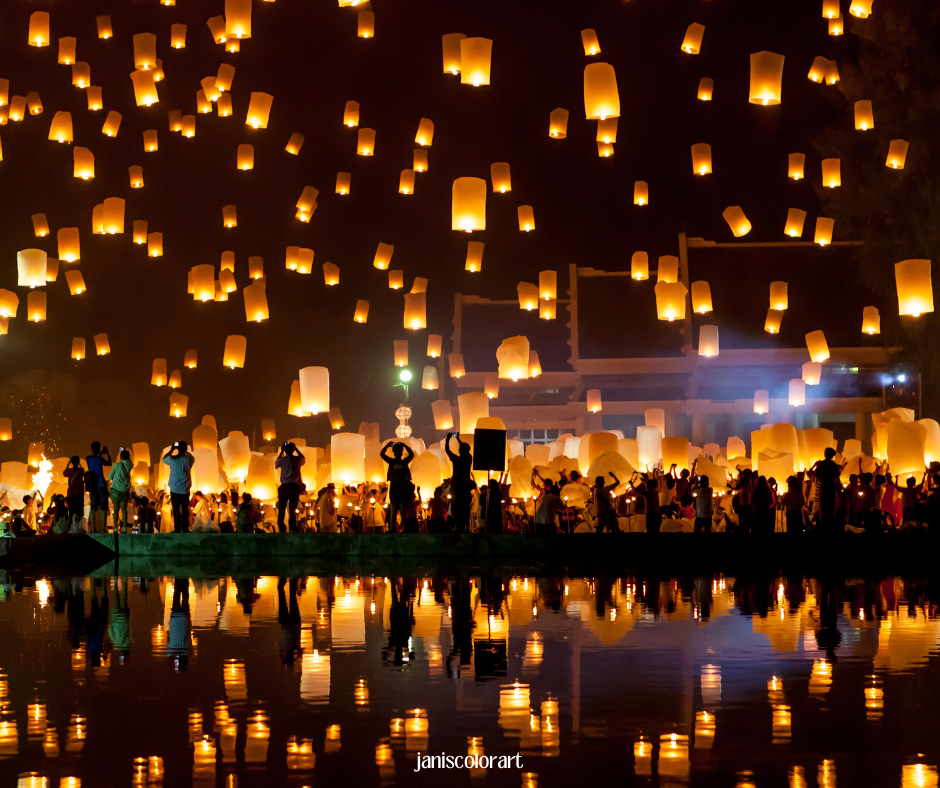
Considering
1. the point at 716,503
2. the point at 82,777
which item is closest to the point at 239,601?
the point at 82,777

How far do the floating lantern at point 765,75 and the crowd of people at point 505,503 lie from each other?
17.2ft

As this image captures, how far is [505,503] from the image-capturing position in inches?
707

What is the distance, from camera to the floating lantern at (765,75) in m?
16.8

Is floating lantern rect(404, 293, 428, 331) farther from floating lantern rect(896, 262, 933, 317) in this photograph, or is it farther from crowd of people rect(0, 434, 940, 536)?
floating lantern rect(896, 262, 933, 317)

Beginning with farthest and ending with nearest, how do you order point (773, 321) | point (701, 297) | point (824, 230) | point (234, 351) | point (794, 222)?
point (773, 321), point (824, 230), point (701, 297), point (794, 222), point (234, 351)

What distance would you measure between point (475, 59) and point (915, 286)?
281 inches

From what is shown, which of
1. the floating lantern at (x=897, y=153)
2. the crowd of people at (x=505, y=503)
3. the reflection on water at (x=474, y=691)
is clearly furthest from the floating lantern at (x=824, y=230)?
the reflection on water at (x=474, y=691)

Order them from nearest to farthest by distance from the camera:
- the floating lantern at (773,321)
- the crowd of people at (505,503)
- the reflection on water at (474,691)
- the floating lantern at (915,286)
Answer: the reflection on water at (474,691)
the crowd of people at (505,503)
the floating lantern at (915,286)
the floating lantern at (773,321)

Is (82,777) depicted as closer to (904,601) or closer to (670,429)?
A: (904,601)

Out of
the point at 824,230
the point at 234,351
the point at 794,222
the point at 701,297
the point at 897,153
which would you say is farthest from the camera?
the point at 824,230

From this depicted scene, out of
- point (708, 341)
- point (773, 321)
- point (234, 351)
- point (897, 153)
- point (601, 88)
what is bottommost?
point (234, 351)

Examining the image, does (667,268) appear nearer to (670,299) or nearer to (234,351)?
(670,299)

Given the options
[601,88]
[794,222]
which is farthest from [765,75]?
[794,222]

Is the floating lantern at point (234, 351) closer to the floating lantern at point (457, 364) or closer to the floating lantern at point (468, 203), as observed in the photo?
the floating lantern at point (468, 203)
